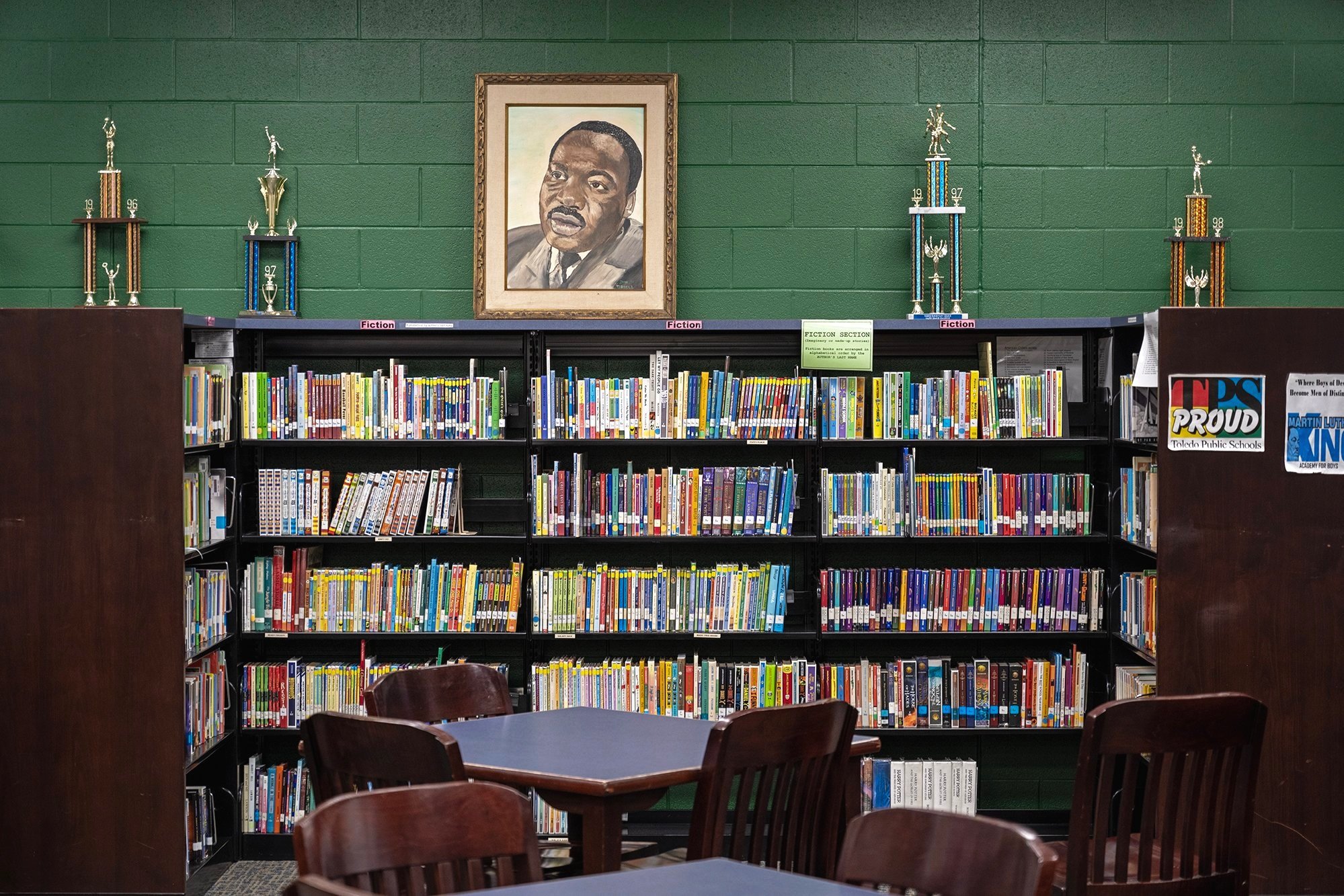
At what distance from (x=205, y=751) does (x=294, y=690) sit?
0.47 m

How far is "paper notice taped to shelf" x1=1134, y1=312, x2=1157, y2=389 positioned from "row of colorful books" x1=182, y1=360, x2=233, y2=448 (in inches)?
126

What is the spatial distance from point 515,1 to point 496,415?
171 cm

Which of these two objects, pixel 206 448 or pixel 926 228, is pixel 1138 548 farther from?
pixel 206 448

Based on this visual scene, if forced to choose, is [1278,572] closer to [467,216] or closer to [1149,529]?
[1149,529]

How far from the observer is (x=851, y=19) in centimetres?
560

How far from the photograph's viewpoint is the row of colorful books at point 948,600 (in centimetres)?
527

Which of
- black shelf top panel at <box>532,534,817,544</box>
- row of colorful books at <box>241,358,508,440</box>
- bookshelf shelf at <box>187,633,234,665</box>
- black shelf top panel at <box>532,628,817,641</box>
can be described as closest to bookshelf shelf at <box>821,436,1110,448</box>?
black shelf top panel at <box>532,534,817,544</box>

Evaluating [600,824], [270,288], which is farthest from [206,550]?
[600,824]

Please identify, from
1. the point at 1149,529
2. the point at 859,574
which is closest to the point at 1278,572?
the point at 1149,529

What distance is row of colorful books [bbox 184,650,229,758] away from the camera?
4.76 m

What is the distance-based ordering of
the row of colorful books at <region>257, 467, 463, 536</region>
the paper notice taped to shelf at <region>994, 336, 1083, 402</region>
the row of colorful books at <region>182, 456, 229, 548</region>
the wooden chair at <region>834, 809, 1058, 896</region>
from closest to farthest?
1. the wooden chair at <region>834, 809, 1058, 896</region>
2. the row of colorful books at <region>182, 456, 229, 548</region>
3. the row of colorful books at <region>257, 467, 463, 536</region>
4. the paper notice taped to shelf at <region>994, 336, 1083, 402</region>

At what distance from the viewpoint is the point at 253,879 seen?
499 cm

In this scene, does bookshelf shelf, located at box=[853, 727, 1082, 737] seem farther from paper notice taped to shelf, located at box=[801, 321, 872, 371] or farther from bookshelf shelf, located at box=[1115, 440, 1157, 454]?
paper notice taped to shelf, located at box=[801, 321, 872, 371]

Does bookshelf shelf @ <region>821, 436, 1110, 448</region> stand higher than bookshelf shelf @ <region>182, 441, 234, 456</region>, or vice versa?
bookshelf shelf @ <region>821, 436, 1110, 448</region>
